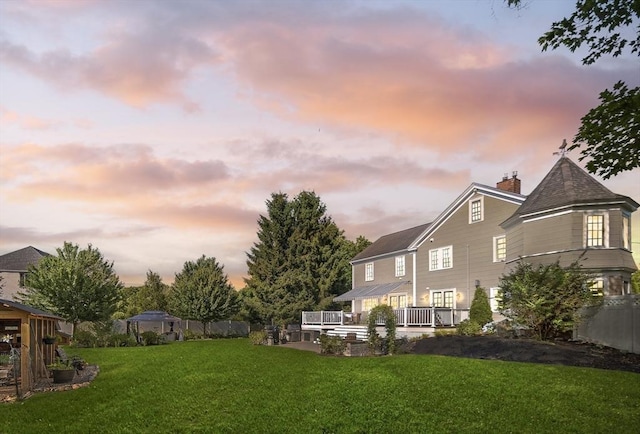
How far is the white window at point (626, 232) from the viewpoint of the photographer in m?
24.6

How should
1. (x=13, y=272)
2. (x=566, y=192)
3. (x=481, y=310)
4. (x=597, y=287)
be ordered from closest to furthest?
(x=597, y=287)
(x=566, y=192)
(x=481, y=310)
(x=13, y=272)

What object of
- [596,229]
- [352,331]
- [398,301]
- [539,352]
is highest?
[596,229]

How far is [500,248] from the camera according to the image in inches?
1203

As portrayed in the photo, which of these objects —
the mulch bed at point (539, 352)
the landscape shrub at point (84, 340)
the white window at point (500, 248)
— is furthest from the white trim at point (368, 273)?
the landscape shrub at point (84, 340)

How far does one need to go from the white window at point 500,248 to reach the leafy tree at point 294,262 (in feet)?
73.0

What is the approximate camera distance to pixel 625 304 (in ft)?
65.6

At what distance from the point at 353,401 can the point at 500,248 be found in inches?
802

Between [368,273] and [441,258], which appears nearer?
[441,258]

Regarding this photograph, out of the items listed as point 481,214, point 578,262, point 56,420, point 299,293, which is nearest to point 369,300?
point 299,293

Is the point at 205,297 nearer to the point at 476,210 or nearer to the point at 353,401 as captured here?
the point at 476,210

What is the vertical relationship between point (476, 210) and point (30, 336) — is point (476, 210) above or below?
above

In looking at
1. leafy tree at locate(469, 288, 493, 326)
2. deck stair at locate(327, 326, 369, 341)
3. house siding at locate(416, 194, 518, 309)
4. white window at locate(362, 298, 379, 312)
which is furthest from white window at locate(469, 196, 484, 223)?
white window at locate(362, 298, 379, 312)

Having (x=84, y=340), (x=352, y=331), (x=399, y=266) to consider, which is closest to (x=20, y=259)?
(x=84, y=340)

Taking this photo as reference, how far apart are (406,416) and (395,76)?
42.1 ft
